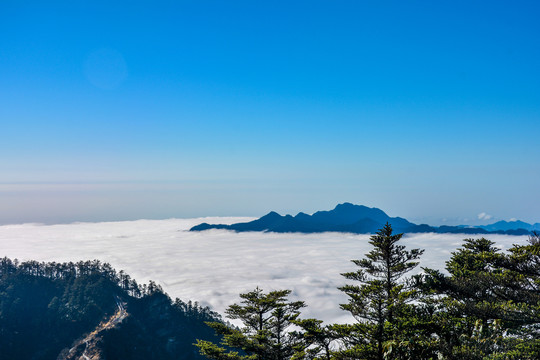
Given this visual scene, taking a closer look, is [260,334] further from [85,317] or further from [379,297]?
[85,317]

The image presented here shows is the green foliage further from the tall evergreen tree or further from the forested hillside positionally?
the forested hillside

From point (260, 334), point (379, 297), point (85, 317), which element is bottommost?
point (85, 317)

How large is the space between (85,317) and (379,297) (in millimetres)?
112549

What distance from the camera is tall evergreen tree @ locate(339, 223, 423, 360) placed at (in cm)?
2130

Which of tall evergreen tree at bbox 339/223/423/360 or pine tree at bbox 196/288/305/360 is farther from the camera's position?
pine tree at bbox 196/288/305/360

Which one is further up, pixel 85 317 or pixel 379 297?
pixel 379 297

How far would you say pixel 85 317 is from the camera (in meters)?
104

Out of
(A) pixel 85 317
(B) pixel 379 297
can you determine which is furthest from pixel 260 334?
(A) pixel 85 317

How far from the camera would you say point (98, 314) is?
4168 inches

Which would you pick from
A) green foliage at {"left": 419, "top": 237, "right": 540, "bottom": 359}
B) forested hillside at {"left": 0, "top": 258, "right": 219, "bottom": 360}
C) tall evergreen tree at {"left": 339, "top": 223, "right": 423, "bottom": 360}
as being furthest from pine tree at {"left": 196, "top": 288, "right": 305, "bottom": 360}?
forested hillside at {"left": 0, "top": 258, "right": 219, "bottom": 360}

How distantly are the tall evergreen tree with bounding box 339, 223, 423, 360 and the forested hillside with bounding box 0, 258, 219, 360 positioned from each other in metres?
87.1

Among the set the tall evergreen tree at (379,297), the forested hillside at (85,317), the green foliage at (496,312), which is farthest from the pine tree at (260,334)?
the forested hillside at (85,317)

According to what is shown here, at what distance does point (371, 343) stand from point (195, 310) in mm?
105051

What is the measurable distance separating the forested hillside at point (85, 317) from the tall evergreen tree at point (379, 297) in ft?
286
